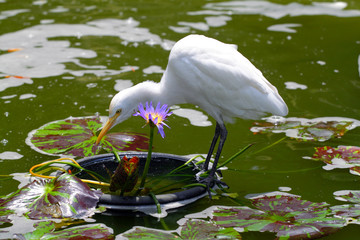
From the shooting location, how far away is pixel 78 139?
4.26m

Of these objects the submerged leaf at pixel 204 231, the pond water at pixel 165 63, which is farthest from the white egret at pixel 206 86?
the submerged leaf at pixel 204 231

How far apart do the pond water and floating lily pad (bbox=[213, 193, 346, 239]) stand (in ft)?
0.33

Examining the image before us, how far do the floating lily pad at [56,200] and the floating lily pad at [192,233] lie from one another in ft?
1.05

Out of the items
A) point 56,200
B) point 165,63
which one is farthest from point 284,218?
point 165,63

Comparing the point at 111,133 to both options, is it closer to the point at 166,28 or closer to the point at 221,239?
the point at 221,239

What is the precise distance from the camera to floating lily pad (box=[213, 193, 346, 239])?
3080 millimetres

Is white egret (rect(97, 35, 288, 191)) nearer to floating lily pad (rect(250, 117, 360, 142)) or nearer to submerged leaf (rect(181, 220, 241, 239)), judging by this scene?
floating lily pad (rect(250, 117, 360, 142))

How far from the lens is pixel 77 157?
4.21 m

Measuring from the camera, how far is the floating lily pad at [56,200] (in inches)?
126

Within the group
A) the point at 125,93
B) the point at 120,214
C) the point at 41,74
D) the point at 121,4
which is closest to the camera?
the point at 120,214

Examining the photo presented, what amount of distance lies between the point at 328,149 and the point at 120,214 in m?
1.77

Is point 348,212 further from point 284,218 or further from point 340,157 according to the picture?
point 340,157

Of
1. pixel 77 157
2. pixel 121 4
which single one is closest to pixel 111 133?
pixel 77 157

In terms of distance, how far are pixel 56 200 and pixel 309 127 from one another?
230 cm
